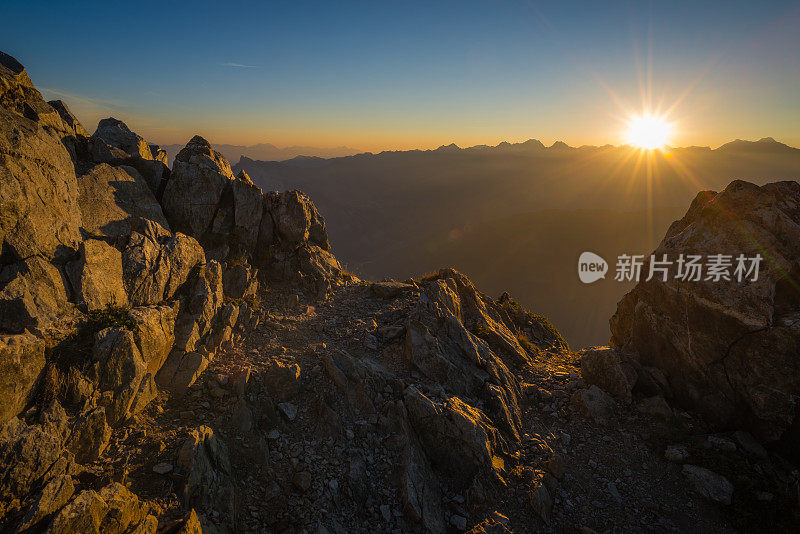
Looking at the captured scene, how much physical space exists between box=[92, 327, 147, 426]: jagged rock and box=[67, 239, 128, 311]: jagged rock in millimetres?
1369

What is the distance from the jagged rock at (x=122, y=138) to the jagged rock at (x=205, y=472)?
16377mm

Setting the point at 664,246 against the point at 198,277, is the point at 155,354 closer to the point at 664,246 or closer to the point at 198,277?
the point at 198,277

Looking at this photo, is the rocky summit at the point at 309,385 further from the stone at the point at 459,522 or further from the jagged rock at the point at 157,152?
the jagged rock at the point at 157,152

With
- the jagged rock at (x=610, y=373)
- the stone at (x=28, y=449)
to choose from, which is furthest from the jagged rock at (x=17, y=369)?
the jagged rock at (x=610, y=373)

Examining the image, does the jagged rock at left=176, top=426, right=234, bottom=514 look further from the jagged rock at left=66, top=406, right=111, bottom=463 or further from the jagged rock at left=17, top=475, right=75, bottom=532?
the jagged rock at left=17, top=475, right=75, bottom=532

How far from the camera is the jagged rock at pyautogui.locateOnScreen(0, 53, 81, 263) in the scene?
10.5 metres

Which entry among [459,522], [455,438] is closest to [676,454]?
[455,438]

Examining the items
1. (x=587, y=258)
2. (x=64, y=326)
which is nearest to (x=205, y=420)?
(x=64, y=326)

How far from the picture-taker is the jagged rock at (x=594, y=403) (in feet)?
53.4

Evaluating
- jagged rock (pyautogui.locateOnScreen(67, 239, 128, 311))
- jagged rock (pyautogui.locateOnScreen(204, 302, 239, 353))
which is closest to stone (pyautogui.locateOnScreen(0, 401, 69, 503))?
jagged rock (pyautogui.locateOnScreen(67, 239, 128, 311))

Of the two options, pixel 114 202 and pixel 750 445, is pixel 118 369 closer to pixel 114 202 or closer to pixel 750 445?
pixel 114 202

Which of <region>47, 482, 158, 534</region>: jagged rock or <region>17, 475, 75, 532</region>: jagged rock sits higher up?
<region>17, 475, 75, 532</region>: jagged rock

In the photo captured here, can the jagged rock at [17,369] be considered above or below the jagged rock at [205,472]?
above

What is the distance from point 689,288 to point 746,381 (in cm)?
445
